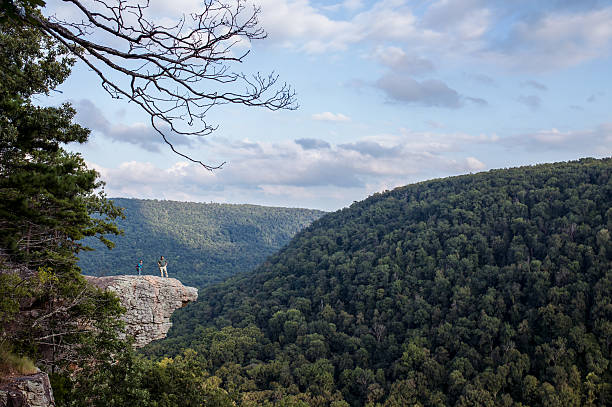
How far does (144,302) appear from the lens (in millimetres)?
13508

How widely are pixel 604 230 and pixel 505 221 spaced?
1422 centimetres

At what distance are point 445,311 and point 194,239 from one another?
373 ft

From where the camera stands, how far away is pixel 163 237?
141 meters

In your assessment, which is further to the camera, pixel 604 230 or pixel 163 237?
pixel 163 237

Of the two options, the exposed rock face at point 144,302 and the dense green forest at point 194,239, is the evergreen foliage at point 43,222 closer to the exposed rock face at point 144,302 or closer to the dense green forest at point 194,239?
the exposed rock face at point 144,302

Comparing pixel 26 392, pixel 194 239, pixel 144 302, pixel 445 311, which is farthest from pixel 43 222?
pixel 194 239

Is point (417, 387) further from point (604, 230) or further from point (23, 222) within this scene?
point (23, 222)

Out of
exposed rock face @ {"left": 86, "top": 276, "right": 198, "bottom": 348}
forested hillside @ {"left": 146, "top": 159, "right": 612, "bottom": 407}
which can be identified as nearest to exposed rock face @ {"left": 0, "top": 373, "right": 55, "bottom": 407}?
exposed rock face @ {"left": 86, "top": 276, "right": 198, "bottom": 348}

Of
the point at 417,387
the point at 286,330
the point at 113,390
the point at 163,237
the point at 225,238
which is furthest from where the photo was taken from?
the point at 225,238

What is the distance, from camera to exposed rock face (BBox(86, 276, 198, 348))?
1295cm

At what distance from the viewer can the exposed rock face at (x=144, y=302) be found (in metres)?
12.9

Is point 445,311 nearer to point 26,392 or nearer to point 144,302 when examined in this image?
point 144,302

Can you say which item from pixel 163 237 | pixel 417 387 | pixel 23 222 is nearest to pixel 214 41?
pixel 23 222

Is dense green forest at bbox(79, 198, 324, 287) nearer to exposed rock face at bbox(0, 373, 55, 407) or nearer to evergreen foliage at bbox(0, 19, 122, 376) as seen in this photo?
evergreen foliage at bbox(0, 19, 122, 376)
